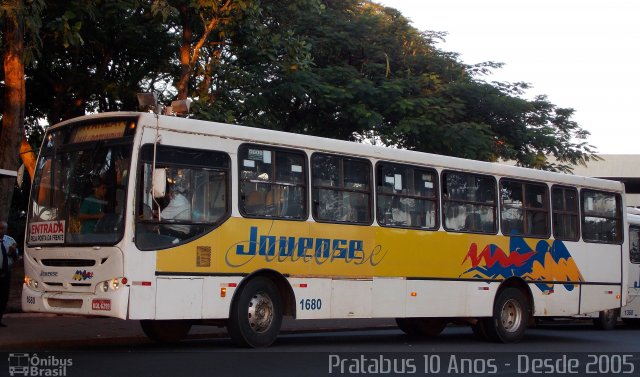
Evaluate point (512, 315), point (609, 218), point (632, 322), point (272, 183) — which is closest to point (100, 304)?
point (272, 183)

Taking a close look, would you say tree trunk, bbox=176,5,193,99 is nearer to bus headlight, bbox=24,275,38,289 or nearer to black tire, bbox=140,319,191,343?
black tire, bbox=140,319,191,343

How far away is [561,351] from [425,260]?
2.69 meters

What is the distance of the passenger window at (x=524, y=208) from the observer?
1731 cm

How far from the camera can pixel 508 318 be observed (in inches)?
675

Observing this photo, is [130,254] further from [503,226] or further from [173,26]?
[173,26]

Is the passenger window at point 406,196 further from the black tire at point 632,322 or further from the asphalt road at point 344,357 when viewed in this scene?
the black tire at point 632,322

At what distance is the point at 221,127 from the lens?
43.3 ft

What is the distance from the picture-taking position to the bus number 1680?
1386 centimetres

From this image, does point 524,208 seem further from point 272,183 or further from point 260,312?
point 260,312

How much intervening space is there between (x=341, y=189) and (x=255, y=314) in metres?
2.53

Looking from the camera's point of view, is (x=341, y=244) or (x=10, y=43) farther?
(x=10, y=43)

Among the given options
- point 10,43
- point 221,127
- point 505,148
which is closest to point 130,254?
point 221,127

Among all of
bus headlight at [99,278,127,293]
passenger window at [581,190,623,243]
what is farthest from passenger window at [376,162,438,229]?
bus headlight at [99,278,127,293]

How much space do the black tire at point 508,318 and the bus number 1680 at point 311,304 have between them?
13.6 feet
